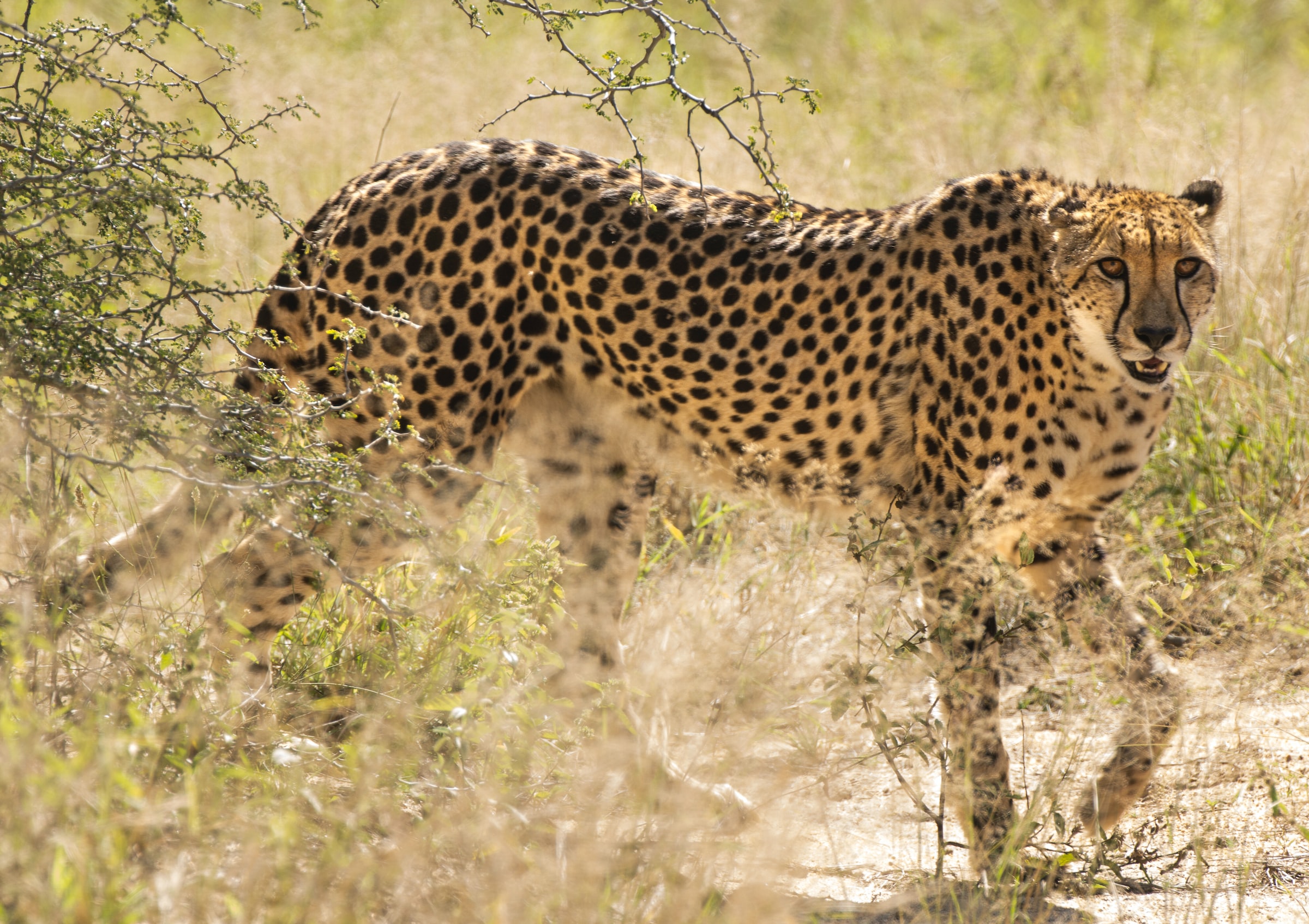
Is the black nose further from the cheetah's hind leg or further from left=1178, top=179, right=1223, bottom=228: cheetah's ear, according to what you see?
the cheetah's hind leg

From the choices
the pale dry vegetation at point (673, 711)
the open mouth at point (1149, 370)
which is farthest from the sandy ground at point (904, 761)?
the open mouth at point (1149, 370)

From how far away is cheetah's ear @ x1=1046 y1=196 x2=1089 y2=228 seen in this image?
11.2 feet

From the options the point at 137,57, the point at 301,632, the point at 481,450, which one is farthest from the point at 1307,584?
the point at 137,57

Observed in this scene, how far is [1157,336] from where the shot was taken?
10.4 ft

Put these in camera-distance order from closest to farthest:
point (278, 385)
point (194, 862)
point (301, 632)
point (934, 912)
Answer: point (194, 862) → point (934, 912) → point (278, 385) → point (301, 632)

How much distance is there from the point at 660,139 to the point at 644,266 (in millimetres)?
3118

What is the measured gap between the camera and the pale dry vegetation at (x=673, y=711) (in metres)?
2.09

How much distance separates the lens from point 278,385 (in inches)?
123

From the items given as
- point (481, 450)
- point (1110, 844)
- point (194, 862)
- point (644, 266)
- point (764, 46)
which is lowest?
point (194, 862)

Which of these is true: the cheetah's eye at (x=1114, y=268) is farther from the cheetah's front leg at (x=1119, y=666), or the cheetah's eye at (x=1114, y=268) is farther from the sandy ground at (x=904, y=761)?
the sandy ground at (x=904, y=761)

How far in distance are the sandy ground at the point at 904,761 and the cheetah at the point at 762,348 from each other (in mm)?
194

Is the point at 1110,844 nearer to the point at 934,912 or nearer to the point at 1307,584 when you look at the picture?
the point at 934,912

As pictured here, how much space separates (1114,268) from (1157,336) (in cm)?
24

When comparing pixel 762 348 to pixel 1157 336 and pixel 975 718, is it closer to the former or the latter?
pixel 1157 336
